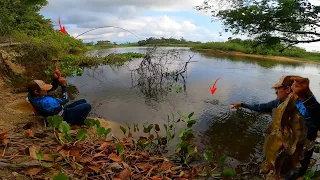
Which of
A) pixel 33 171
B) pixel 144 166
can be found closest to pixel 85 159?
pixel 33 171

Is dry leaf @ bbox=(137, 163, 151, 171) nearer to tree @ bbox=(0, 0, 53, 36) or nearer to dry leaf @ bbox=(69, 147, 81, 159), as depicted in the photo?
dry leaf @ bbox=(69, 147, 81, 159)

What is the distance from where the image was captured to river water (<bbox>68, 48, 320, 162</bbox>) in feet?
19.8

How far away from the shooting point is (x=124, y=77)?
544 inches

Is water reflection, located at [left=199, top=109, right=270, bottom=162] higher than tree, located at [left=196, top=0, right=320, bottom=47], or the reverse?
tree, located at [left=196, top=0, right=320, bottom=47]

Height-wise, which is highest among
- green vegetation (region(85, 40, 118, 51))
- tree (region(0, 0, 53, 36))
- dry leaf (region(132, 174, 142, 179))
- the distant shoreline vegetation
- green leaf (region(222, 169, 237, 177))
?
tree (region(0, 0, 53, 36))

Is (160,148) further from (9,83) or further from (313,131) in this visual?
(9,83)

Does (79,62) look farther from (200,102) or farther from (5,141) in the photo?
(5,141)

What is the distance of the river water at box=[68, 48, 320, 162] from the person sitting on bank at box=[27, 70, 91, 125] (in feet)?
5.61

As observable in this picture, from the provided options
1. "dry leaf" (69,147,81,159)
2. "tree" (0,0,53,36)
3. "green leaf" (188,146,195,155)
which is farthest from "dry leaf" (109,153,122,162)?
"tree" (0,0,53,36)

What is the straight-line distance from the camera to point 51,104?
491 cm

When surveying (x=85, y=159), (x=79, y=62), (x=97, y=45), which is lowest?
(x=85, y=159)

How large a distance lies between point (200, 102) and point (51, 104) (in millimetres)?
5544

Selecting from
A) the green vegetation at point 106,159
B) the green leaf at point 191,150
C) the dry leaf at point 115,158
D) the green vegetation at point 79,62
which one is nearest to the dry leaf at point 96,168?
the green vegetation at point 106,159

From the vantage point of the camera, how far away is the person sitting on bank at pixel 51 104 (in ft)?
15.5
